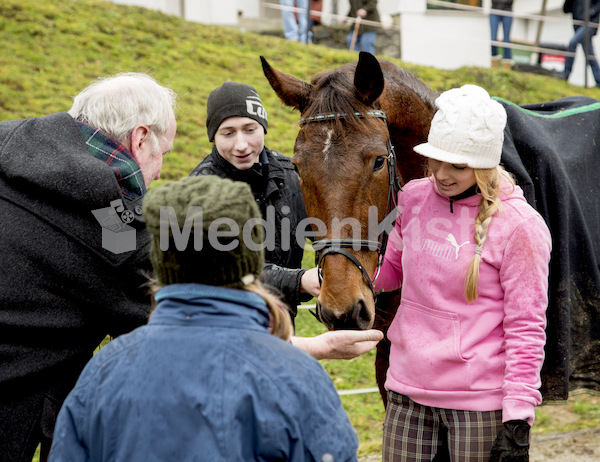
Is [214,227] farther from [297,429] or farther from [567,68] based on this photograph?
[567,68]

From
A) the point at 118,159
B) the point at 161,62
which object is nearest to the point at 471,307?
the point at 118,159

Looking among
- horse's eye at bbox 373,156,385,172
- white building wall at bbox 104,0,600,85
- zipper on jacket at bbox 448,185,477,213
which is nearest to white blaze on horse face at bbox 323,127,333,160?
horse's eye at bbox 373,156,385,172

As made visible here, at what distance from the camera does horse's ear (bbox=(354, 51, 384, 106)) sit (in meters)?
2.67

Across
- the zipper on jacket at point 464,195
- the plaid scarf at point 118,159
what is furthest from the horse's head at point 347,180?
the plaid scarf at point 118,159

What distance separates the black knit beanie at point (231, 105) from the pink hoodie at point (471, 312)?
1.13 meters

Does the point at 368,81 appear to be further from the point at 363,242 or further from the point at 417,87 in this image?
the point at 363,242

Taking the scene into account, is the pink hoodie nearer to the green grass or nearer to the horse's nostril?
the horse's nostril

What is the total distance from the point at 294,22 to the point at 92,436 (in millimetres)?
12004

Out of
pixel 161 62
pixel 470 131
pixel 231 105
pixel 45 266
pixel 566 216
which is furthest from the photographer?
pixel 161 62

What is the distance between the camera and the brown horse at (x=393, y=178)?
8.20 ft

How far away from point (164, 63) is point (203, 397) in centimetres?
932

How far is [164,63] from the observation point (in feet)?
32.6

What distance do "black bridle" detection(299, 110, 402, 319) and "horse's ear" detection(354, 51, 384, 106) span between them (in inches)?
2.9

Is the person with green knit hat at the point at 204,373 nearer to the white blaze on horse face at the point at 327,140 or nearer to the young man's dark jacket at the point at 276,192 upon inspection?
the white blaze on horse face at the point at 327,140
